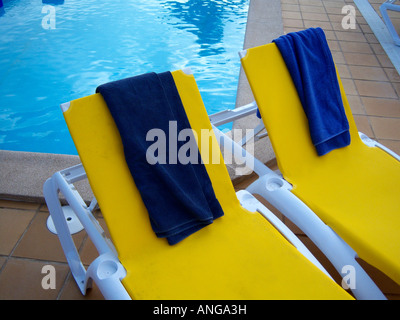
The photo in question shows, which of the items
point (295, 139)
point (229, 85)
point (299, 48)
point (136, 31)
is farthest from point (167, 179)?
point (136, 31)

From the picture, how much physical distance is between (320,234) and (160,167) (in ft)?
2.39

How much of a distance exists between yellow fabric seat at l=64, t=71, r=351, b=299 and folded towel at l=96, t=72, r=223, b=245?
0.15 ft

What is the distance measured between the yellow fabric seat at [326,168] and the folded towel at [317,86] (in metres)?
0.04

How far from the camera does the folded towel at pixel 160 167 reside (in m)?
1.42

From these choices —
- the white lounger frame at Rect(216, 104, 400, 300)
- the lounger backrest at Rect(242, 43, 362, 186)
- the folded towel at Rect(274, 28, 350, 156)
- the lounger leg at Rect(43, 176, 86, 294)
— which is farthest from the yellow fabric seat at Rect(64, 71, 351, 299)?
the folded towel at Rect(274, 28, 350, 156)

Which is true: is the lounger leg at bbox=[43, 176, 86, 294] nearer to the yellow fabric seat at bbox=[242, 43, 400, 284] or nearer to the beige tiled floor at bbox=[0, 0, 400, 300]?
the beige tiled floor at bbox=[0, 0, 400, 300]

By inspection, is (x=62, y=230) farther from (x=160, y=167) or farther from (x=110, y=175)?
(x=160, y=167)

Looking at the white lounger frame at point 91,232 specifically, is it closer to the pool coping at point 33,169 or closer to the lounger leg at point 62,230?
the lounger leg at point 62,230

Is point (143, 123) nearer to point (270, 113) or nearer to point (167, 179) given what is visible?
point (167, 179)

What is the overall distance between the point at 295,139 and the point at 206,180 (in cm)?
Result: 57

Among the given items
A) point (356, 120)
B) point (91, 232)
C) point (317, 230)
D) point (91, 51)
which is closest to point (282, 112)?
point (317, 230)

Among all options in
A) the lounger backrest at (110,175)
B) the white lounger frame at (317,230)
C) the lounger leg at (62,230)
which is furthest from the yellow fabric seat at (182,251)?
the lounger leg at (62,230)

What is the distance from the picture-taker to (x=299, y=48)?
75.1 inches

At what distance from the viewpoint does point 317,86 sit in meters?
1.96
